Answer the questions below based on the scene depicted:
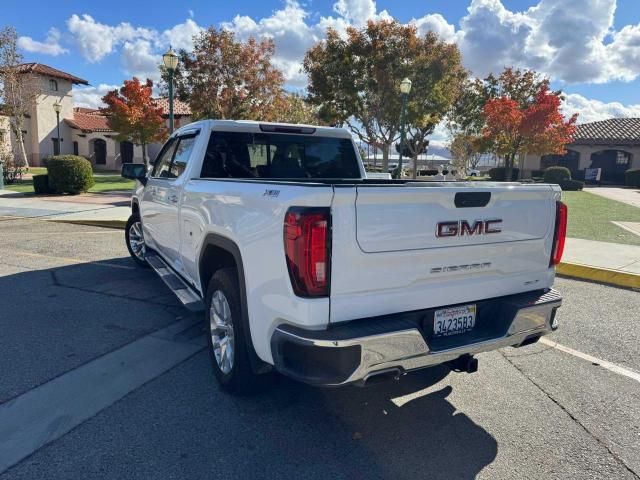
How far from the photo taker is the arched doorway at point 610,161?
121 ft

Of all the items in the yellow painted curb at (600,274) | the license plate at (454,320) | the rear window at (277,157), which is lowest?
the yellow painted curb at (600,274)

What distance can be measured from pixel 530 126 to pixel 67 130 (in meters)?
35.0

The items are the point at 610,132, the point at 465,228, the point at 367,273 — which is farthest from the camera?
the point at 610,132

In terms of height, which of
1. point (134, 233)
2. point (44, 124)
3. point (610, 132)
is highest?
point (610, 132)

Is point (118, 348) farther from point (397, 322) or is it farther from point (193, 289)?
point (397, 322)

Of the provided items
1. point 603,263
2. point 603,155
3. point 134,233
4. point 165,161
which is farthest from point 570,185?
point 165,161

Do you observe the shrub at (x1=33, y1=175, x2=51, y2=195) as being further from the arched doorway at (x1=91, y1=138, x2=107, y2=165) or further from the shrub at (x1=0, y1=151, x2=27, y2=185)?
the arched doorway at (x1=91, y1=138, x2=107, y2=165)

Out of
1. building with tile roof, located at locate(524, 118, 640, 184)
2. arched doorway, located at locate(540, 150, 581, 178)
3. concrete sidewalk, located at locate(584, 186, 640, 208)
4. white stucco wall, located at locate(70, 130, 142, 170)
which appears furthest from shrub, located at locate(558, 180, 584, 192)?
white stucco wall, located at locate(70, 130, 142, 170)

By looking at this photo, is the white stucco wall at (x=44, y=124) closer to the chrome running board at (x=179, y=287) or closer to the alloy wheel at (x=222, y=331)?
the chrome running board at (x=179, y=287)

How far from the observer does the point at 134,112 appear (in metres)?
27.9

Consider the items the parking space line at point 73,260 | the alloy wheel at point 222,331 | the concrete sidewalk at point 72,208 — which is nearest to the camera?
the alloy wheel at point 222,331

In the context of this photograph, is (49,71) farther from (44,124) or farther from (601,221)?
(601,221)

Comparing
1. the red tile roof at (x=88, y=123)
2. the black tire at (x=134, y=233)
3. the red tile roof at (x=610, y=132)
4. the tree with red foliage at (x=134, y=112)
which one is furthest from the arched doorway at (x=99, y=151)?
the red tile roof at (x=610, y=132)

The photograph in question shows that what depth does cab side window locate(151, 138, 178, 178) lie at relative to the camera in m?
5.31
